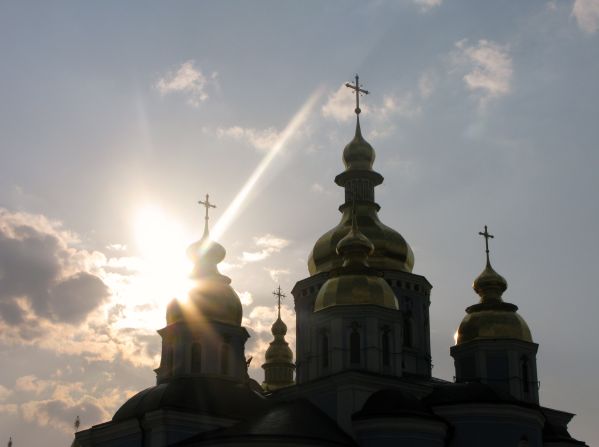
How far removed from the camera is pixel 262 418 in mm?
27562

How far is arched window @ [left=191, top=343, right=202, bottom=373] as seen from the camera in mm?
32656

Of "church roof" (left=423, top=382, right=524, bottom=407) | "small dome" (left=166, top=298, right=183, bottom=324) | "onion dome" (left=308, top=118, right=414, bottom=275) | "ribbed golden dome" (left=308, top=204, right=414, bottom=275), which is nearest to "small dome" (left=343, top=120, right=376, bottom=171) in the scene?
"onion dome" (left=308, top=118, right=414, bottom=275)

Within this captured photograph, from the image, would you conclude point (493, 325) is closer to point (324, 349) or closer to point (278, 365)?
point (324, 349)

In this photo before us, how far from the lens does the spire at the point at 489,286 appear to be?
34219mm

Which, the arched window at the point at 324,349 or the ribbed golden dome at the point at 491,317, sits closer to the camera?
the arched window at the point at 324,349

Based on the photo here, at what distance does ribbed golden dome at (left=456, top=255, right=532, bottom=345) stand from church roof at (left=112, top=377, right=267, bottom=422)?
7.24m

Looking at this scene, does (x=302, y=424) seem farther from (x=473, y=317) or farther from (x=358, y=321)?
(x=473, y=317)

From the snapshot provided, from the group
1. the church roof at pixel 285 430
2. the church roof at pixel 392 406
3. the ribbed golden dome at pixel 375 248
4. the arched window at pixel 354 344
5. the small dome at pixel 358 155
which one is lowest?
the church roof at pixel 285 430

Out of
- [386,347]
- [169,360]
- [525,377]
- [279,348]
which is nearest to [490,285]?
[525,377]

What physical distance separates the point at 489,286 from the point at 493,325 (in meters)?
1.92

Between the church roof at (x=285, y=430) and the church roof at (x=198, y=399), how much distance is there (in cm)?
196

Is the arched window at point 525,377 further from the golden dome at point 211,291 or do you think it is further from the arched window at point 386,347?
the golden dome at point 211,291

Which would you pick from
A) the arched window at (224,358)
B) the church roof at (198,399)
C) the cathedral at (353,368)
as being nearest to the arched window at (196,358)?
the cathedral at (353,368)

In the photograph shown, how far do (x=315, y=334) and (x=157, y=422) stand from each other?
5.24 m
